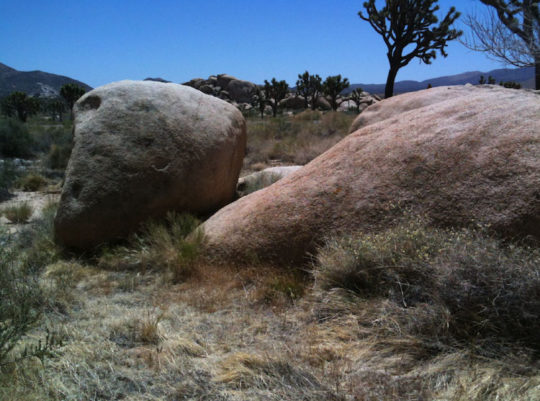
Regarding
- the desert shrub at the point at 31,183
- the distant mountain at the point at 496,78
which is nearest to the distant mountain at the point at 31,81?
the distant mountain at the point at 496,78

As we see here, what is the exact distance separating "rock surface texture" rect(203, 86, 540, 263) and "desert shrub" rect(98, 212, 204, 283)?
0.85ft

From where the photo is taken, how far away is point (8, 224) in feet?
19.2

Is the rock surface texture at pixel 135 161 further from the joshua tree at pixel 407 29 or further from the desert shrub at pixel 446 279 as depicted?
the joshua tree at pixel 407 29

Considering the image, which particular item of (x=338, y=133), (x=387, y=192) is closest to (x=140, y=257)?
(x=387, y=192)

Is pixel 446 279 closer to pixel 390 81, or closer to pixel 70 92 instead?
pixel 390 81

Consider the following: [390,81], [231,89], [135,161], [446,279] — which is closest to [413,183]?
[446,279]

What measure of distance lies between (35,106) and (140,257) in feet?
160

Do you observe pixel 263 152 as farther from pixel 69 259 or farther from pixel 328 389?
pixel 328 389

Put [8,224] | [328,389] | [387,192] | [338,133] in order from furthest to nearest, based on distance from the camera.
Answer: [338,133] → [8,224] → [387,192] → [328,389]

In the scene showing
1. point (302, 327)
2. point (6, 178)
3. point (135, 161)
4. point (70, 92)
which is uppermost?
point (70, 92)

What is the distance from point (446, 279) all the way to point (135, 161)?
3.32m

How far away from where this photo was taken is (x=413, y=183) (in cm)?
337

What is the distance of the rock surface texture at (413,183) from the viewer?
301 centimetres

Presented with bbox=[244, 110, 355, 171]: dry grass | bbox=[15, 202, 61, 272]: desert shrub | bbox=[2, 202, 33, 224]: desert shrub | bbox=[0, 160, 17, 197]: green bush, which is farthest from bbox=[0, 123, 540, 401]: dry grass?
bbox=[244, 110, 355, 171]: dry grass
